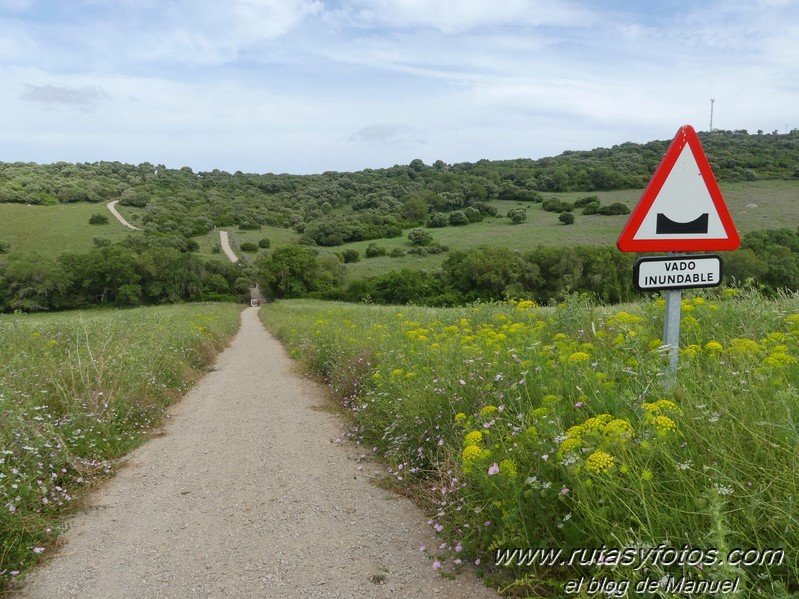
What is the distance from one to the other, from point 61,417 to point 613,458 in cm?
632

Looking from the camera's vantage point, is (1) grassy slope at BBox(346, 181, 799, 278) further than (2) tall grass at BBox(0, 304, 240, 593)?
Yes

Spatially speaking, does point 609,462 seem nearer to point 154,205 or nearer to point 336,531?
point 336,531

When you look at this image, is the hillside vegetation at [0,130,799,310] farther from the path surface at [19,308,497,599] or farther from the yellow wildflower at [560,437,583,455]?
the yellow wildflower at [560,437,583,455]

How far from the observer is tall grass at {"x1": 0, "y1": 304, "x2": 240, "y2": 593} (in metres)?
3.83

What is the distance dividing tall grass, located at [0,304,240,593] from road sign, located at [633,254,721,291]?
4.64 metres

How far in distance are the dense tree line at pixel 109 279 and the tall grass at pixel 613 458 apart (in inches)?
2430

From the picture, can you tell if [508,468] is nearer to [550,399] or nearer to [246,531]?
[550,399]

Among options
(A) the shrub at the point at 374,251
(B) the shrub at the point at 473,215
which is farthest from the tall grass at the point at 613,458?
(B) the shrub at the point at 473,215

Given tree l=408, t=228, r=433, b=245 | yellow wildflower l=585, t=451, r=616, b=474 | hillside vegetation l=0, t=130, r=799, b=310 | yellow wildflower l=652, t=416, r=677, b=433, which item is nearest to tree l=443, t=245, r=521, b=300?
hillside vegetation l=0, t=130, r=799, b=310

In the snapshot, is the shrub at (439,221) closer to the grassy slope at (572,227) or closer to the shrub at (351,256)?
the grassy slope at (572,227)

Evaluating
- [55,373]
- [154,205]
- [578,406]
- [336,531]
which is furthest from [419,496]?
[154,205]

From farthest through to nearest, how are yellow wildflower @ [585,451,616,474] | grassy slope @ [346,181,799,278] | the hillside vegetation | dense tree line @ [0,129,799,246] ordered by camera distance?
dense tree line @ [0,129,799,246] < grassy slope @ [346,181,799,278] < the hillside vegetation < yellow wildflower @ [585,451,616,474]

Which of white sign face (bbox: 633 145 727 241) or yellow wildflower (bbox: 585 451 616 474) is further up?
white sign face (bbox: 633 145 727 241)

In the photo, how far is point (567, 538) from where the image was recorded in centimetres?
274
